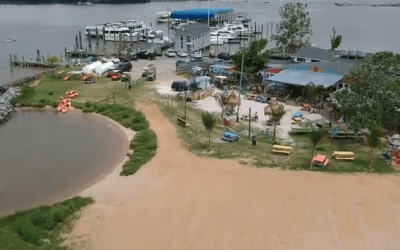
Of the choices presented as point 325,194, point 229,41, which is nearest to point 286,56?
point 229,41

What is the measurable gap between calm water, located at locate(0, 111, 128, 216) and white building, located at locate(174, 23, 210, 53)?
26.9 metres

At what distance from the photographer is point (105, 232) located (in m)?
14.1

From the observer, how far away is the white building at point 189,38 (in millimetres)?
53000

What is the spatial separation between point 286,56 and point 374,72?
24720 mm

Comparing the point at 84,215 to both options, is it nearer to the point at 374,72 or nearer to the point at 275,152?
the point at 275,152

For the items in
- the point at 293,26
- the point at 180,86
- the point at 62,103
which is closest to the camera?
the point at 62,103

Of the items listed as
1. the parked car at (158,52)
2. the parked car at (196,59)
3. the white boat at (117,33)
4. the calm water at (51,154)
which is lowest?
the calm water at (51,154)

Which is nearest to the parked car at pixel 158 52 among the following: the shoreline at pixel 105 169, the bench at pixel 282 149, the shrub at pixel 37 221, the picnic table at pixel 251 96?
the picnic table at pixel 251 96

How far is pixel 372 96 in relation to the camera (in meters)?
21.8

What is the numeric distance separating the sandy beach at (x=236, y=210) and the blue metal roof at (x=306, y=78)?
13.0 metres

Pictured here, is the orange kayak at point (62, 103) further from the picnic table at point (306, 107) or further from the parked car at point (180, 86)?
the picnic table at point (306, 107)

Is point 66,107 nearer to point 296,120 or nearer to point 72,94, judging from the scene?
point 72,94

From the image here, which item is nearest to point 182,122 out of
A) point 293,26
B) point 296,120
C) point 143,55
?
point 296,120

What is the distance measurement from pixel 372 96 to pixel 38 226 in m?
17.5
